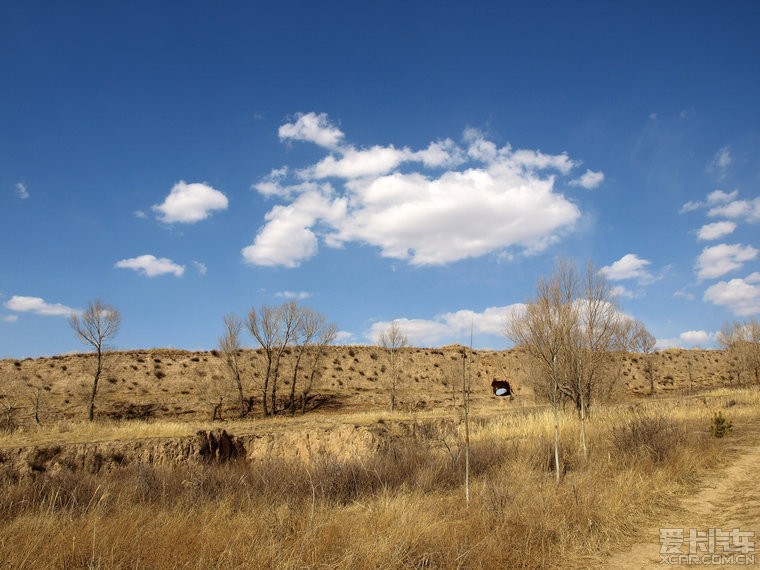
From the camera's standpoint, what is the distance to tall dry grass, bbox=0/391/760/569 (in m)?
5.07

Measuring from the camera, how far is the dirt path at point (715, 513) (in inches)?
214

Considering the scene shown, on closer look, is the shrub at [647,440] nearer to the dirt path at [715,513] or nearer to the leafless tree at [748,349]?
the dirt path at [715,513]

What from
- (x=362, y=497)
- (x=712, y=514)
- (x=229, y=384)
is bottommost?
(x=362, y=497)

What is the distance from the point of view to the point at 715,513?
702 cm

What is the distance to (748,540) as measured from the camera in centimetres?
565

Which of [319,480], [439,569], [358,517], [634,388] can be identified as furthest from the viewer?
[634,388]

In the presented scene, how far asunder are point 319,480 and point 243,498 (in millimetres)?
1487

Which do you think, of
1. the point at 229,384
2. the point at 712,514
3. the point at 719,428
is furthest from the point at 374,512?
the point at 229,384

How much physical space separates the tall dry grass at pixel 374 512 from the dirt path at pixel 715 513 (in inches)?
9.7

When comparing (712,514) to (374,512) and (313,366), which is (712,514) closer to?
(374,512)

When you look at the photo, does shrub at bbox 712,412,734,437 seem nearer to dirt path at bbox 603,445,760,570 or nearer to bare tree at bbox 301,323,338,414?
dirt path at bbox 603,445,760,570

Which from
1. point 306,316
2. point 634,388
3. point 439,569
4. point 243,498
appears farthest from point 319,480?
point 634,388

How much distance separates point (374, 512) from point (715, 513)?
17.3ft

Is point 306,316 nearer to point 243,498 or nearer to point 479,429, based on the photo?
point 479,429
